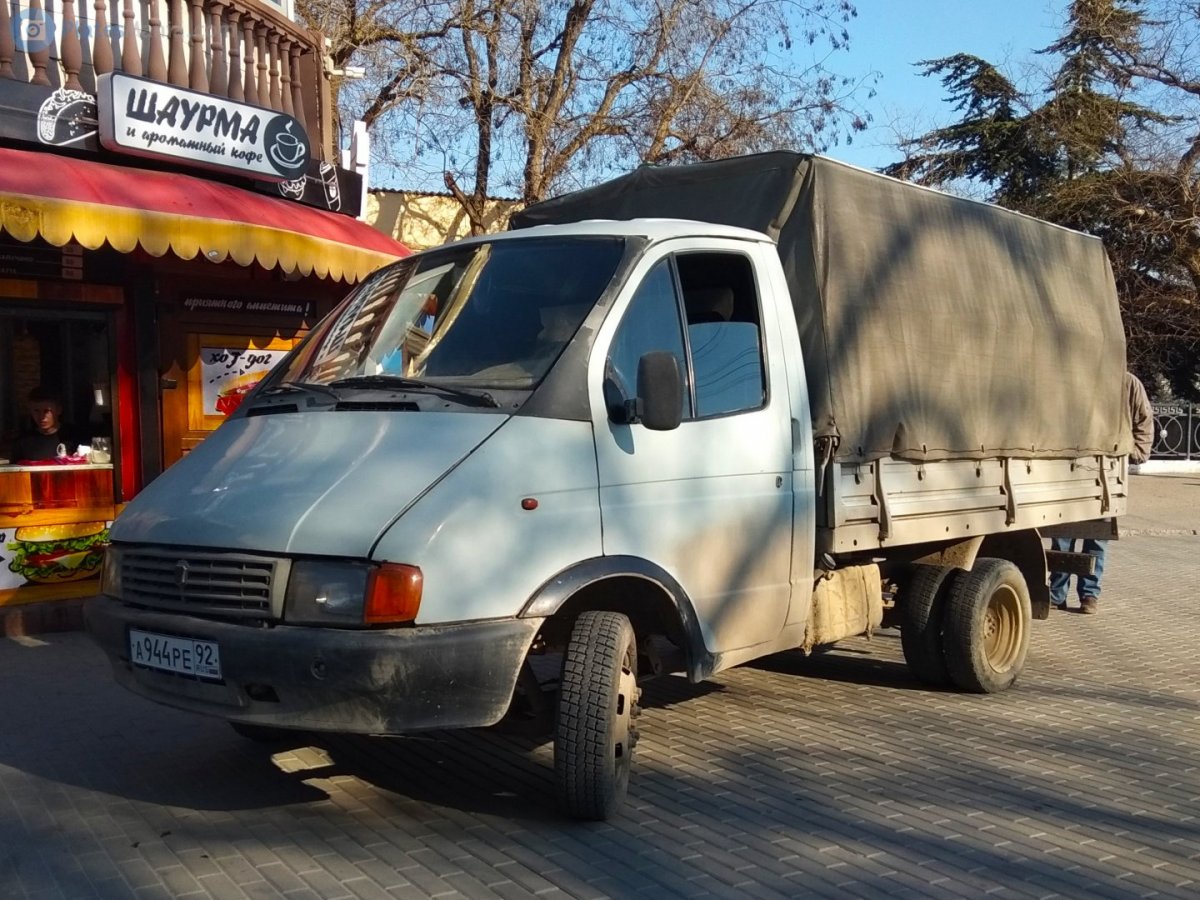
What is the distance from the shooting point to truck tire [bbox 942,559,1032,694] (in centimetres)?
668

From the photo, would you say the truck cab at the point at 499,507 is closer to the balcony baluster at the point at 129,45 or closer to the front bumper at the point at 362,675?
the front bumper at the point at 362,675

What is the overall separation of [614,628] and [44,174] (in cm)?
523

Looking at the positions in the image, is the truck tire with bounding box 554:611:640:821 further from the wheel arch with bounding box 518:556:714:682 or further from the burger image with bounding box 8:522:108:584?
the burger image with bounding box 8:522:108:584

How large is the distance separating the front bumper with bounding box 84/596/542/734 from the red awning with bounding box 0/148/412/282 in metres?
4.04

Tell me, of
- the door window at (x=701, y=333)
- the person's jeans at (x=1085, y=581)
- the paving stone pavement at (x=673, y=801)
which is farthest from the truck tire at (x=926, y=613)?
the person's jeans at (x=1085, y=581)

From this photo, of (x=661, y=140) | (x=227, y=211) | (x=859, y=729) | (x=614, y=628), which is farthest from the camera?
(x=661, y=140)

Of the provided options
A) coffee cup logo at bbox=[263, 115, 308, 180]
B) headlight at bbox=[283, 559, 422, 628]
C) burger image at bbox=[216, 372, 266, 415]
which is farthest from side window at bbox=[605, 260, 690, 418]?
burger image at bbox=[216, 372, 266, 415]

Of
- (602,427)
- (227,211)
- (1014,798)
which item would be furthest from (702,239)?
(227,211)

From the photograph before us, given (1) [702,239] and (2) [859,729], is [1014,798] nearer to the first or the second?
(2) [859,729]

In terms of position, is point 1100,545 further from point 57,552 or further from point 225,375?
point 57,552

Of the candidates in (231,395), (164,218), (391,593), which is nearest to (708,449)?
(391,593)

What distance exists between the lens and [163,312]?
948 cm

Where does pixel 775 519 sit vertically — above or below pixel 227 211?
below

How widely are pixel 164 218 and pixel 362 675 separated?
494 cm
